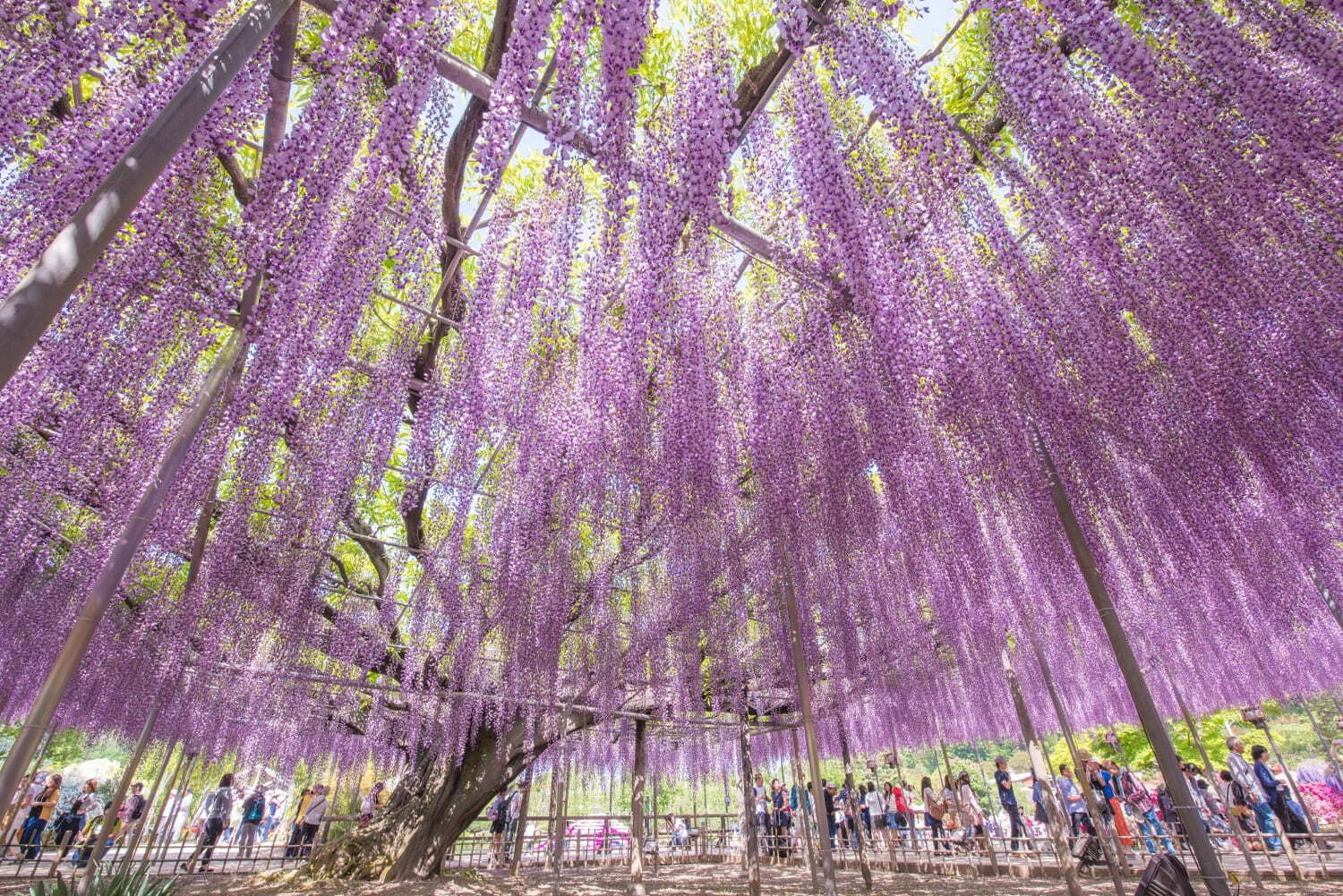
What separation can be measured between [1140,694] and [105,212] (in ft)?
17.8

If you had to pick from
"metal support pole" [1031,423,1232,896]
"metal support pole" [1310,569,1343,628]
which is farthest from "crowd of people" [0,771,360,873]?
"metal support pole" [1310,569,1343,628]

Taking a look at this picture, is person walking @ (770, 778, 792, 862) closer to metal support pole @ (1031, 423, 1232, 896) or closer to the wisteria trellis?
the wisteria trellis

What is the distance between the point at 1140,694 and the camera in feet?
12.4

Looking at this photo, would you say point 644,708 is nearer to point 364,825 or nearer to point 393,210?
point 364,825

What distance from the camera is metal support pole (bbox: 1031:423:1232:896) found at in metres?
3.23

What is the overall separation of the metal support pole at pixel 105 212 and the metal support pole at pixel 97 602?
189 cm

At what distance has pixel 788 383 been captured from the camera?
18.4 feet

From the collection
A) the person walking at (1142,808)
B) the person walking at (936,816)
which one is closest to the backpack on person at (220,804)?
the person walking at (936,816)

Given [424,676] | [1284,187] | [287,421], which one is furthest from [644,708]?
[1284,187]

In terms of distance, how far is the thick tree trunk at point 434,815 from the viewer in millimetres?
8031

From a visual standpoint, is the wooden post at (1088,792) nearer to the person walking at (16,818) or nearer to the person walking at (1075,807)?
the person walking at (1075,807)

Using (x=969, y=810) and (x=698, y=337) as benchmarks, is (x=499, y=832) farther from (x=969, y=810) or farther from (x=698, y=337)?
(x=698, y=337)

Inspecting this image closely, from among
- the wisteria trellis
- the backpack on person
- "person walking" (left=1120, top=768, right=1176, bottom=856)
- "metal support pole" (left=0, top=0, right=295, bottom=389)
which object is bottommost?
"person walking" (left=1120, top=768, right=1176, bottom=856)

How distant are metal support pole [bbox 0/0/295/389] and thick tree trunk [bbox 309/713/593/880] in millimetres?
7549
